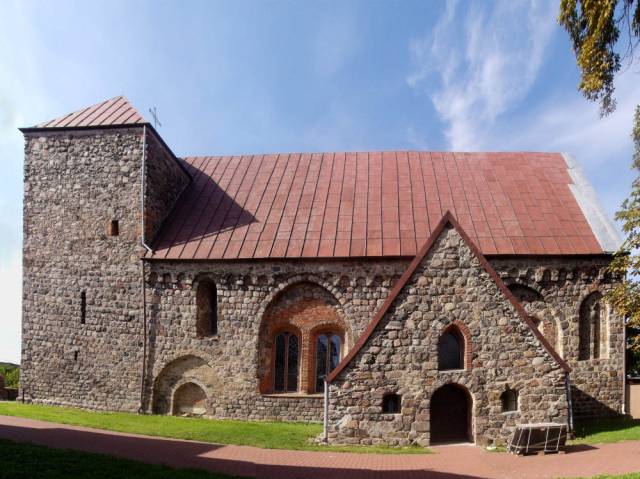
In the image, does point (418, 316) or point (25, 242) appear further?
point (25, 242)

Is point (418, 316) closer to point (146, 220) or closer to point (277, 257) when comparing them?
point (277, 257)

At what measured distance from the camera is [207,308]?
16.0 meters

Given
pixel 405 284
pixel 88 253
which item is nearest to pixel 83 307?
pixel 88 253

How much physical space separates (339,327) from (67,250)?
1035 cm

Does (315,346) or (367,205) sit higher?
(367,205)

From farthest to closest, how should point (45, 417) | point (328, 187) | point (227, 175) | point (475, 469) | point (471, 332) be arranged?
point (227, 175)
point (328, 187)
point (45, 417)
point (471, 332)
point (475, 469)

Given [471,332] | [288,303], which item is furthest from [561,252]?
[288,303]

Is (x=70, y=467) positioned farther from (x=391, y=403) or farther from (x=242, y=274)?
(x=242, y=274)

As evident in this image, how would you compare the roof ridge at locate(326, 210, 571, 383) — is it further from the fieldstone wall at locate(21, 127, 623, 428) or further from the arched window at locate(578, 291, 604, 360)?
the arched window at locate(578, 291, 604, 360)

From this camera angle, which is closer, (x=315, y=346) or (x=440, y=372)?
(x=440, y=372)

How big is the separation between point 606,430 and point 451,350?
5589 mm

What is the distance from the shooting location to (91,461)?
8250 millimetres

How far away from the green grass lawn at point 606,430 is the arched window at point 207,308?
11.4 m

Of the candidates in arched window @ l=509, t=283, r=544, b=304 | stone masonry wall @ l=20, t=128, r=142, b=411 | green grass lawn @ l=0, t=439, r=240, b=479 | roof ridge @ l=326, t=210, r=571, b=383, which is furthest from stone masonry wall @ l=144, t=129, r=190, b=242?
arched window @ l=509, t=283, r=544, b=304
